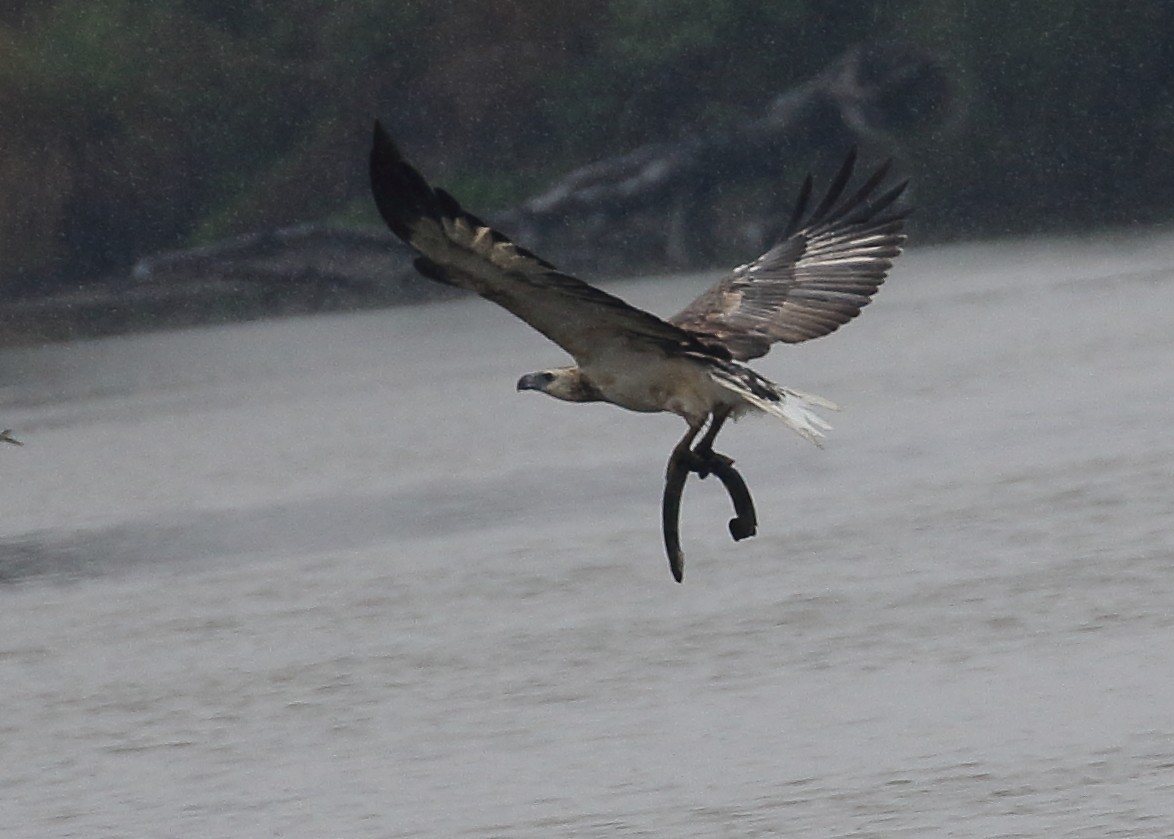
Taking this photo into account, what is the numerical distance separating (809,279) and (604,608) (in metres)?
4.59

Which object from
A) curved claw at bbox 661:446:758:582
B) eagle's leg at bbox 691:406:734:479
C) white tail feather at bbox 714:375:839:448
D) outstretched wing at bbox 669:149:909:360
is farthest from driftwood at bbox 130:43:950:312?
white tail feather at bbox 714:375:839:448

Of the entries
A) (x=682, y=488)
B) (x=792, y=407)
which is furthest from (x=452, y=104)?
(x=792, y=407)

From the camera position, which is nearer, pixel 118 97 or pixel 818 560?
pixel 818 560

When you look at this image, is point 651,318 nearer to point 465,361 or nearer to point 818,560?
point 818,560

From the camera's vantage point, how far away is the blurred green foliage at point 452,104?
34781 millimetres

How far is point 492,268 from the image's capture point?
8.44 m

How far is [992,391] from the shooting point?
69.7 feet

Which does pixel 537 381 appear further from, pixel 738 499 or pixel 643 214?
pixel 643 214

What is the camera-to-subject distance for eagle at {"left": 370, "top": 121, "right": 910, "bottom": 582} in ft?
27.2

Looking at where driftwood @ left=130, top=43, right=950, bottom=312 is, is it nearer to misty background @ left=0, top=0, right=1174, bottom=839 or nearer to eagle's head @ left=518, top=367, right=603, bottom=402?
misty background @ left=0, top=0, right=1174, bottom=839

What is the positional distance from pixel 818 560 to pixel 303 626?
2727 millimetres

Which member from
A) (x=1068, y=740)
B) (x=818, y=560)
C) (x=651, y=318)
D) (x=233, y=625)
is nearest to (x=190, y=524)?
(x=233, y=625)

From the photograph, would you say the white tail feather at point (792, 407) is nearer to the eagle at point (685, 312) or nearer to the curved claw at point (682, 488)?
the eagle at point (685, 312)

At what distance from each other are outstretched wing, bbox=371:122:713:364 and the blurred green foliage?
25846mm
